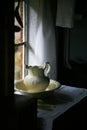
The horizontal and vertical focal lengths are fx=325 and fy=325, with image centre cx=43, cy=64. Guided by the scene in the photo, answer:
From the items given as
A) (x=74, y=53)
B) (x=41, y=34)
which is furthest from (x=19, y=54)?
(x=74, y=53)

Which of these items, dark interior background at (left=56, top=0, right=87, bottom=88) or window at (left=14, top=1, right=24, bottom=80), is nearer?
window at (left=14, top=1, right=24, bottom=80)

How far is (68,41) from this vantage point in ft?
9.93

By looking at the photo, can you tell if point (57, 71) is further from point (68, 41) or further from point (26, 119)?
point (26, 119)

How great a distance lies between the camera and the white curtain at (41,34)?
2.57 metres

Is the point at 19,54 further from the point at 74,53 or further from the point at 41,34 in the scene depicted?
the point at 74,53

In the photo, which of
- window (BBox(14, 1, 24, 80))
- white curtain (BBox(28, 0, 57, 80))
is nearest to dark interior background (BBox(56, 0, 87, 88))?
white curtain (BBox(28, 0, 57, 80))

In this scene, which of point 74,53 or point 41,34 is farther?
point 74,53

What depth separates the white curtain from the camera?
8.45 ft

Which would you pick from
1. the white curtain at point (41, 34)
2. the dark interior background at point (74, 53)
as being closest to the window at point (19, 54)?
the white curtain at point (41, 34)

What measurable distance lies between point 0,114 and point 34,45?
123cm

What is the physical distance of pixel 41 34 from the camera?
2598mm

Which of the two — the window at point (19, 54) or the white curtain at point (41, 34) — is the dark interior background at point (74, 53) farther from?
the window at point (19, 54)

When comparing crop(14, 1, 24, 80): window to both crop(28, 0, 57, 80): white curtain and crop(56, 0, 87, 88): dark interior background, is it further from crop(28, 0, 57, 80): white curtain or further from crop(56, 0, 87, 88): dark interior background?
crop(56, 0, 87, 88): dark interior background

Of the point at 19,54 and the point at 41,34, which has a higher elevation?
the point at 41,34
